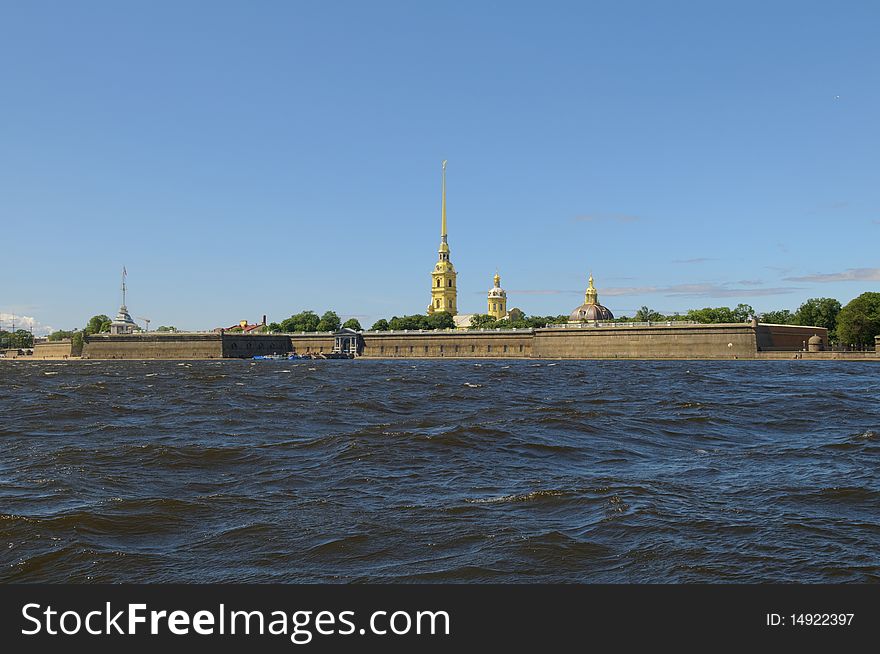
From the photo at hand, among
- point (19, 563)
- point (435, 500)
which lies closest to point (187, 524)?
point (19, 563)

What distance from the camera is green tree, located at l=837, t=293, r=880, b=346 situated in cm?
8831

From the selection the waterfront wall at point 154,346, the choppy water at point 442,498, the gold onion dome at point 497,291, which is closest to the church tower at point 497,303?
the gold onion dome at point 497,291

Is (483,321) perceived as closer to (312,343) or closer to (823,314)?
(312,343)

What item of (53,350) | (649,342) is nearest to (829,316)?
(649,342)

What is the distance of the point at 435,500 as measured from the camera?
1023 centimetres

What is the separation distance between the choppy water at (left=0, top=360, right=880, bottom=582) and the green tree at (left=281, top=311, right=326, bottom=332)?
438 feet

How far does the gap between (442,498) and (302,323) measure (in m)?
148

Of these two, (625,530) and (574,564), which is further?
(625,530)

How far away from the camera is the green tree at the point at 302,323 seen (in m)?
154

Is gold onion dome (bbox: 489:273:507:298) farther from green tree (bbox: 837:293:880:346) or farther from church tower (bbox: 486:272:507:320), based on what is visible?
green tree (bbox: 837:293:880:346)

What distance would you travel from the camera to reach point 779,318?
121125mm

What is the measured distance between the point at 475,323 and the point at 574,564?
146m

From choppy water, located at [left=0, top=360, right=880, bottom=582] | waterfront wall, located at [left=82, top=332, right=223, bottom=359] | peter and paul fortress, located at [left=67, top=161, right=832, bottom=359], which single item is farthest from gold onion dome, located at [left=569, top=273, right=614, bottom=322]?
choppy water, located at [left=0, top=360, right=880, bottom=582]

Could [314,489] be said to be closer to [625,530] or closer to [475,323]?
[625,530]
